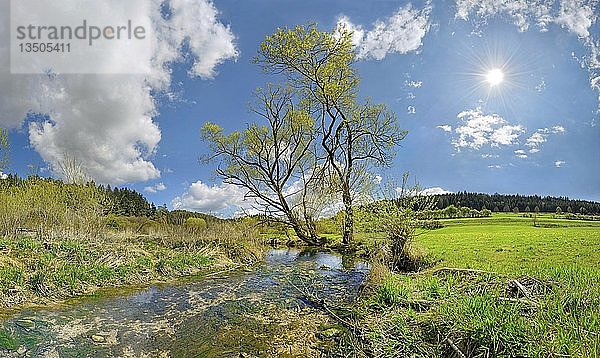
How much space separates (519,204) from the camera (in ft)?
112

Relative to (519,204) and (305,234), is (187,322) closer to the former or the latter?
(305,234)

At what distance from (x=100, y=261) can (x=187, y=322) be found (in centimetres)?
638

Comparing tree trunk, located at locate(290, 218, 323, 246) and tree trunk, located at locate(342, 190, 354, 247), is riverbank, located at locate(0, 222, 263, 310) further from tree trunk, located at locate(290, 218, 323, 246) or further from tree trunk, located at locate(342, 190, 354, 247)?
tree trunk, located at locate(290, 218, 323, 246)

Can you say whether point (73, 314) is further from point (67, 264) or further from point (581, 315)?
point (581, 315)

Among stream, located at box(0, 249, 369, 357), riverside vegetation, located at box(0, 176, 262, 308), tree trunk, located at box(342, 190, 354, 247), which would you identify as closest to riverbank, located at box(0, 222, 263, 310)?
riverside vegetation, located at box(0, 176, 262, 308)

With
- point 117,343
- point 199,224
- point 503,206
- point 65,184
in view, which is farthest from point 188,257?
point 503,206

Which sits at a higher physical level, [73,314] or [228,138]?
[228,138]

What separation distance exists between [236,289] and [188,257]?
4852mm

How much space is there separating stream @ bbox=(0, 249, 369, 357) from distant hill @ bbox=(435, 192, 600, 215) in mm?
17120

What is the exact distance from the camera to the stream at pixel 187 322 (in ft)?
22.0

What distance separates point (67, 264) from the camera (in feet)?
38.6

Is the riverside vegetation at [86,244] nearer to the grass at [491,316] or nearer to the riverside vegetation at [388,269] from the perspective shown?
the riverside vegetation at [388,269]

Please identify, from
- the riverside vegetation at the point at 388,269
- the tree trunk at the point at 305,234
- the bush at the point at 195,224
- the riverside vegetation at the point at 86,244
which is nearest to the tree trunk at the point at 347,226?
the riverside vegetation at the point at 388,269

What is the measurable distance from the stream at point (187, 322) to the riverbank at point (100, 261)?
0.98 m
